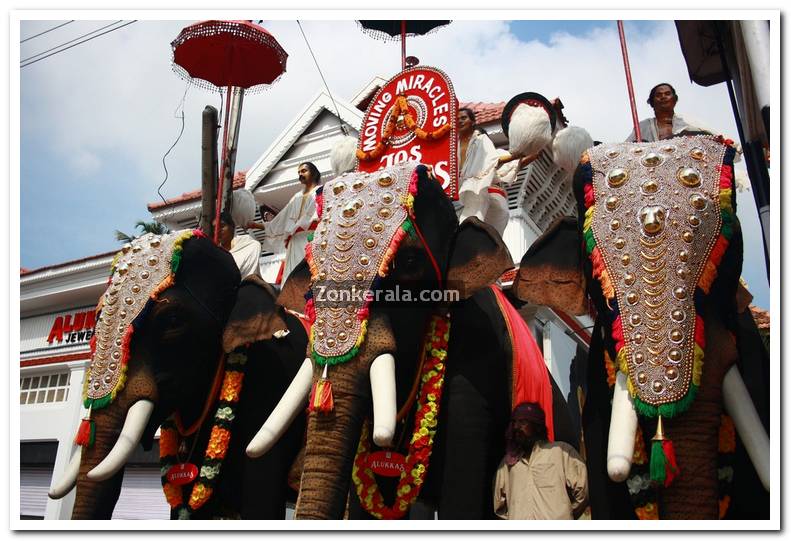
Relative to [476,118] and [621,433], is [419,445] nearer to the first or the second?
[621,433]

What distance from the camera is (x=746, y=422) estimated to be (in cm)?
301

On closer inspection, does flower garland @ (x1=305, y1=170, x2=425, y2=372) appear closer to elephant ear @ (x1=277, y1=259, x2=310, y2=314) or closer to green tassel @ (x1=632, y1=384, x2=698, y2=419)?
elephant ear @ (x1=277, y1=259, x2=310, y2=314)

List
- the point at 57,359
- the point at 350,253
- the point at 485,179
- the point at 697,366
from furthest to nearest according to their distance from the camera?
1. the point at 57,359
2. the point at 485,179
3. the point at 350,253
4. the point at 697,366

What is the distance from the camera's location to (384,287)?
3.95m

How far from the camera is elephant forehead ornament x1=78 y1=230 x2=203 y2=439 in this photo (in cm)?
454

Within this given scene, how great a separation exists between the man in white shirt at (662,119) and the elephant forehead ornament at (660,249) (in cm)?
111

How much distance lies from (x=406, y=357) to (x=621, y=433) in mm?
1343

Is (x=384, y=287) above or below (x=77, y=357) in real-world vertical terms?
below

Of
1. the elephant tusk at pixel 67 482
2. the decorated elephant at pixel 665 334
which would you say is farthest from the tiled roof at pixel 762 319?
the elephant tusk at pixel 67 482

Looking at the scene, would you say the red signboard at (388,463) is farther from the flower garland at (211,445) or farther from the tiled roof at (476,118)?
the tiled roof at (476,118)

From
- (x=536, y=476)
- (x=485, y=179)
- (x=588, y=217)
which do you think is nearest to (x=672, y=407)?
(x=588, y=217)

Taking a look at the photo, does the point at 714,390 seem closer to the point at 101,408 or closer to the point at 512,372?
the point at 512,372

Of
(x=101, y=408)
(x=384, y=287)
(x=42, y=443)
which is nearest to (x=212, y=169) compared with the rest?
(x=101, y=408)

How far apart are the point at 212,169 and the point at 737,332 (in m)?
4.23
